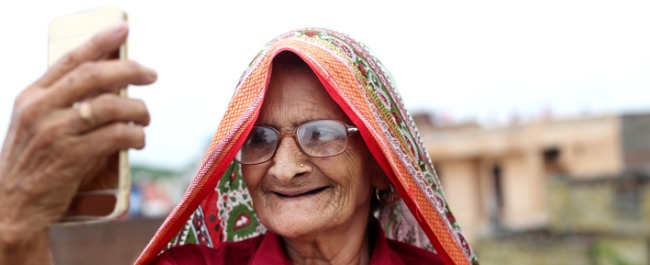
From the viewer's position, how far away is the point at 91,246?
1025 cm

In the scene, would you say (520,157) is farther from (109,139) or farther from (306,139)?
(109,139)

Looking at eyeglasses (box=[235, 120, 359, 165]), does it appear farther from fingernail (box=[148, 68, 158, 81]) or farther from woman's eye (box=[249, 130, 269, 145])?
fingernail (box=[148, 68, 158, 81])

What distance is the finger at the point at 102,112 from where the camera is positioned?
1.45m

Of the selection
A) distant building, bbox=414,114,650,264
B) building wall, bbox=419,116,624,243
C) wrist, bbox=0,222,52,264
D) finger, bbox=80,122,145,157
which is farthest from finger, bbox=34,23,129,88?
building wall, bbox=419,116,624,243

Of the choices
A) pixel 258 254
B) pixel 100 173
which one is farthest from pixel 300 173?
pixel 100 173

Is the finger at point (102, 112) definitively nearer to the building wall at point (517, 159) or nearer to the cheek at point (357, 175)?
the cheek at point (357, 175)

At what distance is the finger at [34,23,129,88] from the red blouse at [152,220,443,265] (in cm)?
84

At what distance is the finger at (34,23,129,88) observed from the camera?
4.84ft

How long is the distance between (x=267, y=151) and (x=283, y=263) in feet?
1.20

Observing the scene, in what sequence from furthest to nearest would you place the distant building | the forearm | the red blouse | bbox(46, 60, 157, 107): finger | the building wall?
the building wall, the distant building, the red blouse, the forearm, bbox(46, 60, 157, 107): finger

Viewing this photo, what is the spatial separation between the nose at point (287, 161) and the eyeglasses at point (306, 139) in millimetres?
14

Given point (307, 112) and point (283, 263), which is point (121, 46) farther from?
point (283, 263)

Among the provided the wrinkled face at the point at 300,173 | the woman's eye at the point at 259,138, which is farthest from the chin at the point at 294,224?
the woman's eye at the point at 259,138

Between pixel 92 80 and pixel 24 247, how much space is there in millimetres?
398
